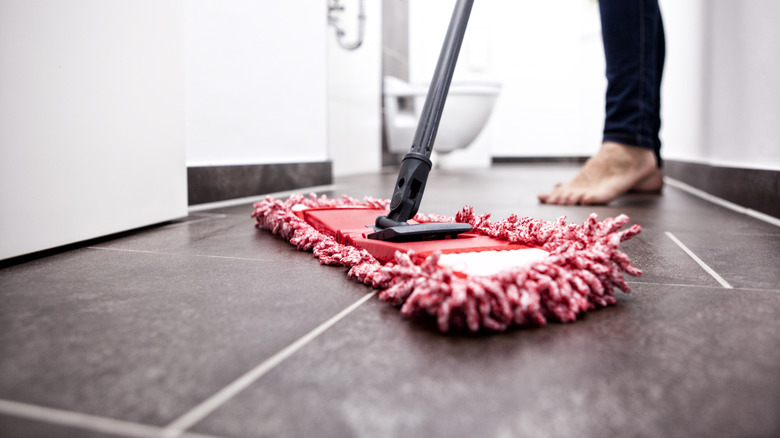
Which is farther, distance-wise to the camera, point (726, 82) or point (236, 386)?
point (726, 82)

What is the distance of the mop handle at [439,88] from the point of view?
1.97 feet

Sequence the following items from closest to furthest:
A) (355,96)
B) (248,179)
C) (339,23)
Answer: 1. (248,179)
2. (339,23)
3. (355,96)

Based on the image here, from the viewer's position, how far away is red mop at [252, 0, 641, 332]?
41 centimetres

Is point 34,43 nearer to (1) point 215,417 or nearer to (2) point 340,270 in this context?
(2) point 340,270

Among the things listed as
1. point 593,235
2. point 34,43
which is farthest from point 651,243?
point 34,43

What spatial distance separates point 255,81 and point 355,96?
132 cm

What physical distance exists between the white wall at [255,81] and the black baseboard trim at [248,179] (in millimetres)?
21

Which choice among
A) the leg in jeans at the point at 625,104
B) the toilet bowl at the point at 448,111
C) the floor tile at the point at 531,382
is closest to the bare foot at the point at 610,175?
the leg in jeans at the point at 625,104

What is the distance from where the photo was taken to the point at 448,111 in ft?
9.96

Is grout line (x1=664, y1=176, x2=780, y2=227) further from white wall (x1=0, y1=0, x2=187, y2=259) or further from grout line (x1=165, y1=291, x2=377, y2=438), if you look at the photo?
white wall (x1=0, y1=0, x2=187, y2=259)

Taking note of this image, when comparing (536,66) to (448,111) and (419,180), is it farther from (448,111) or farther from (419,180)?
(419,180)

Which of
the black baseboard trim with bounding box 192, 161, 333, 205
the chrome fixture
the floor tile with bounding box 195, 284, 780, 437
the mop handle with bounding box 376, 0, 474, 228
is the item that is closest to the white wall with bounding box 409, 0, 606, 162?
the chrome fixture

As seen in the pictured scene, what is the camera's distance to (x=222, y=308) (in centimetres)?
46

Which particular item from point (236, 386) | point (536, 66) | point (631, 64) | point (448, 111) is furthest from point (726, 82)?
point (536, 66)
